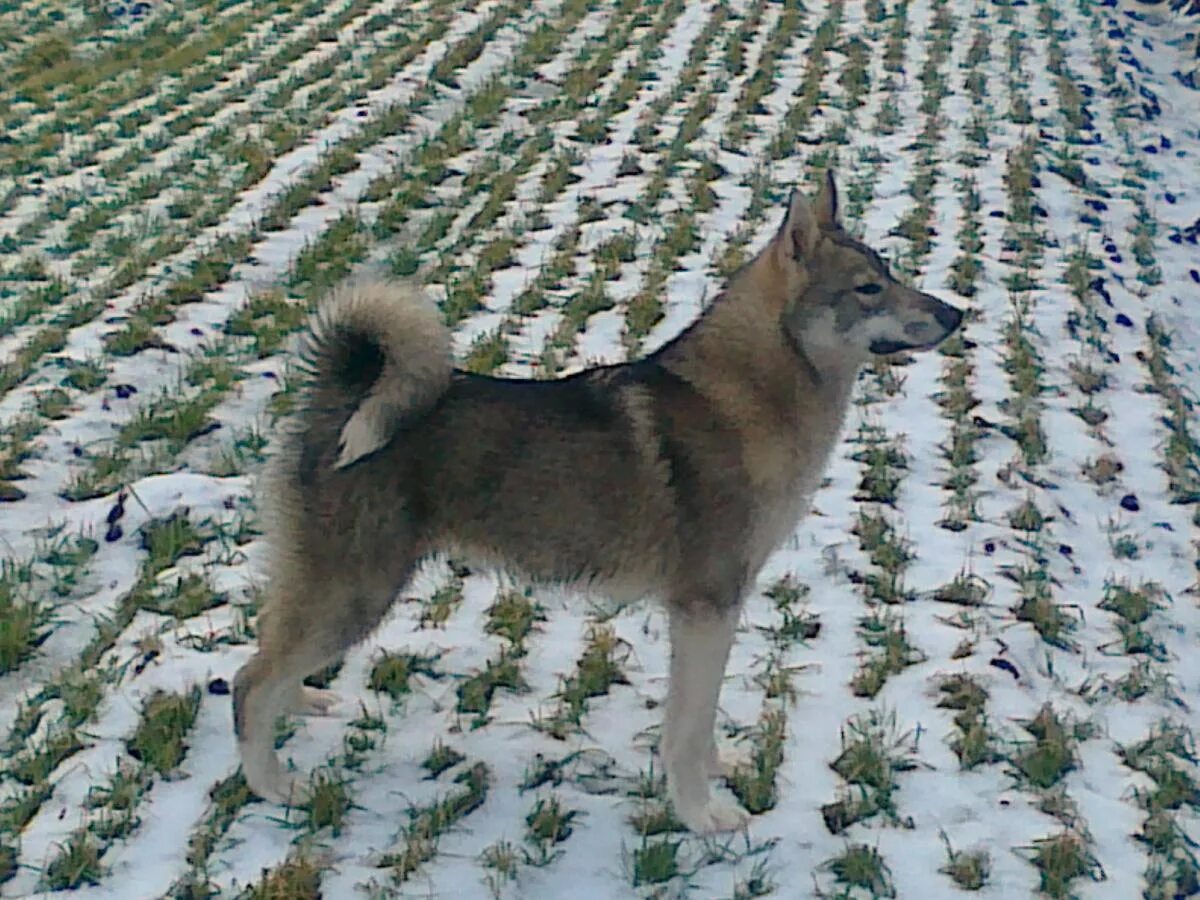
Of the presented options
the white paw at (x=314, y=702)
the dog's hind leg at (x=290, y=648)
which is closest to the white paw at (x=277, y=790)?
the dog's hind leg at (x=290, y=648)

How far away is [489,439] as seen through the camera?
3.66m

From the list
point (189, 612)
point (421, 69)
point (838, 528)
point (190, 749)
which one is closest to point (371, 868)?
point (190, 749)

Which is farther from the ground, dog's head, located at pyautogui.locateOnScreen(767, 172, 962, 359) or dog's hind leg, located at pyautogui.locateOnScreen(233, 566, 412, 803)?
dog's head, located at pyautogui.locateOnScreen(767, 172, 962, 359)

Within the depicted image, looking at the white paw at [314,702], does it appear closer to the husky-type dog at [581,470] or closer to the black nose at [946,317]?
the husky-type dog at [581,470]

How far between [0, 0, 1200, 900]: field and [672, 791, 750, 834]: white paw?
5 centimetres

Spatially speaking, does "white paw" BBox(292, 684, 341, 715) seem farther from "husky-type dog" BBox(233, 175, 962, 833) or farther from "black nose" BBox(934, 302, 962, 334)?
"black nose" BBox(934, 302, 962, 334)

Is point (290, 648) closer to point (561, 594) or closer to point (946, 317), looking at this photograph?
point (561, 594)

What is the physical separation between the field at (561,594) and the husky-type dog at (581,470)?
0.33 meters

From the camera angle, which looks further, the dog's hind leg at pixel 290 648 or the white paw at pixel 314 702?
the white paw at pixel 314 702

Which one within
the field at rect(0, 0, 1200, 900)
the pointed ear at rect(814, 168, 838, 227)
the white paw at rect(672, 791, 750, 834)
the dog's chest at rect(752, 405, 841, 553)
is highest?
the pointed ear at rect(814, 168, 838, 227)

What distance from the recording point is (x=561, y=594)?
4.01 metres

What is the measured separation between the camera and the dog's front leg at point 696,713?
364cm

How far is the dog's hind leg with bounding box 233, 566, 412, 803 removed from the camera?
3568mm

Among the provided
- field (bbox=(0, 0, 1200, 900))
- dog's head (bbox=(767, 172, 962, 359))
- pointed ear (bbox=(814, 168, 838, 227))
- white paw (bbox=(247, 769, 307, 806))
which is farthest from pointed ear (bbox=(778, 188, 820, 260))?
white paw (bbox=(247, 769, 307, 806))
